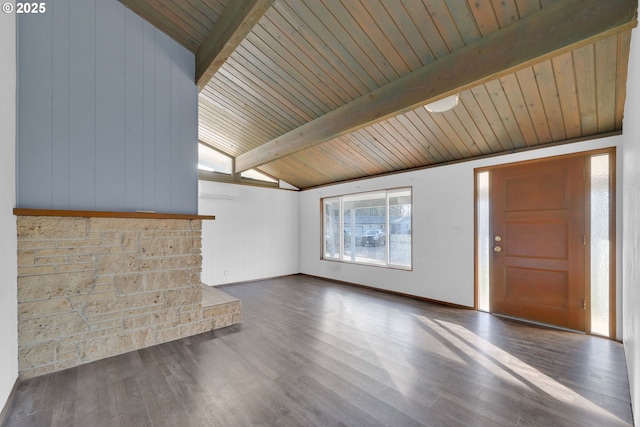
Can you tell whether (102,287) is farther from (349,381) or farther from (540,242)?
(540,242)

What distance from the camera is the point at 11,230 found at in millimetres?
2129

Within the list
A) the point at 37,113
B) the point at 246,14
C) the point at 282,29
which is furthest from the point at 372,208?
the point at 37,113

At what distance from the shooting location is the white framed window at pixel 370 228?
508 cm

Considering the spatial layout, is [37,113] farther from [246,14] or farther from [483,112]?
[483,112]

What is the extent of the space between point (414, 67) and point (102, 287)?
3.80m

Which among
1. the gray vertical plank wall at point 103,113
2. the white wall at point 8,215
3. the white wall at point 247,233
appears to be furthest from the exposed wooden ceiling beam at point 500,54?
the white wall at point 247,233

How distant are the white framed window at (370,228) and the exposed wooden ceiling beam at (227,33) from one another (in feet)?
11.7

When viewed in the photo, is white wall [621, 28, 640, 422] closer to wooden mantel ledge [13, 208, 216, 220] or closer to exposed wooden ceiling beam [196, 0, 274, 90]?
exposed wooden ceiling beam [196, 0, 274, 90]

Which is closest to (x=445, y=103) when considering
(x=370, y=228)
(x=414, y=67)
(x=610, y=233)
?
(x=414, y=67)

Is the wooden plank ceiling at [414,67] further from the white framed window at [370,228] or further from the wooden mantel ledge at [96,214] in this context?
the wooden mantel ledge at [96,214]

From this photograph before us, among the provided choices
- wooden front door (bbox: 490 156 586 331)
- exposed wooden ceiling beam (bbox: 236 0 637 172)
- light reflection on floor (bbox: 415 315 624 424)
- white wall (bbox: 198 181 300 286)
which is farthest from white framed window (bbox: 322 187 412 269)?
exposed wooden ceiling beam (bbox: 236 0 637 172)

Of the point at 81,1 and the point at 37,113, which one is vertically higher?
the point at 81,1

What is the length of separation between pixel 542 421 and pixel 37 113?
185 inches

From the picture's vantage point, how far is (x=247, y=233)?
20.2 feet
